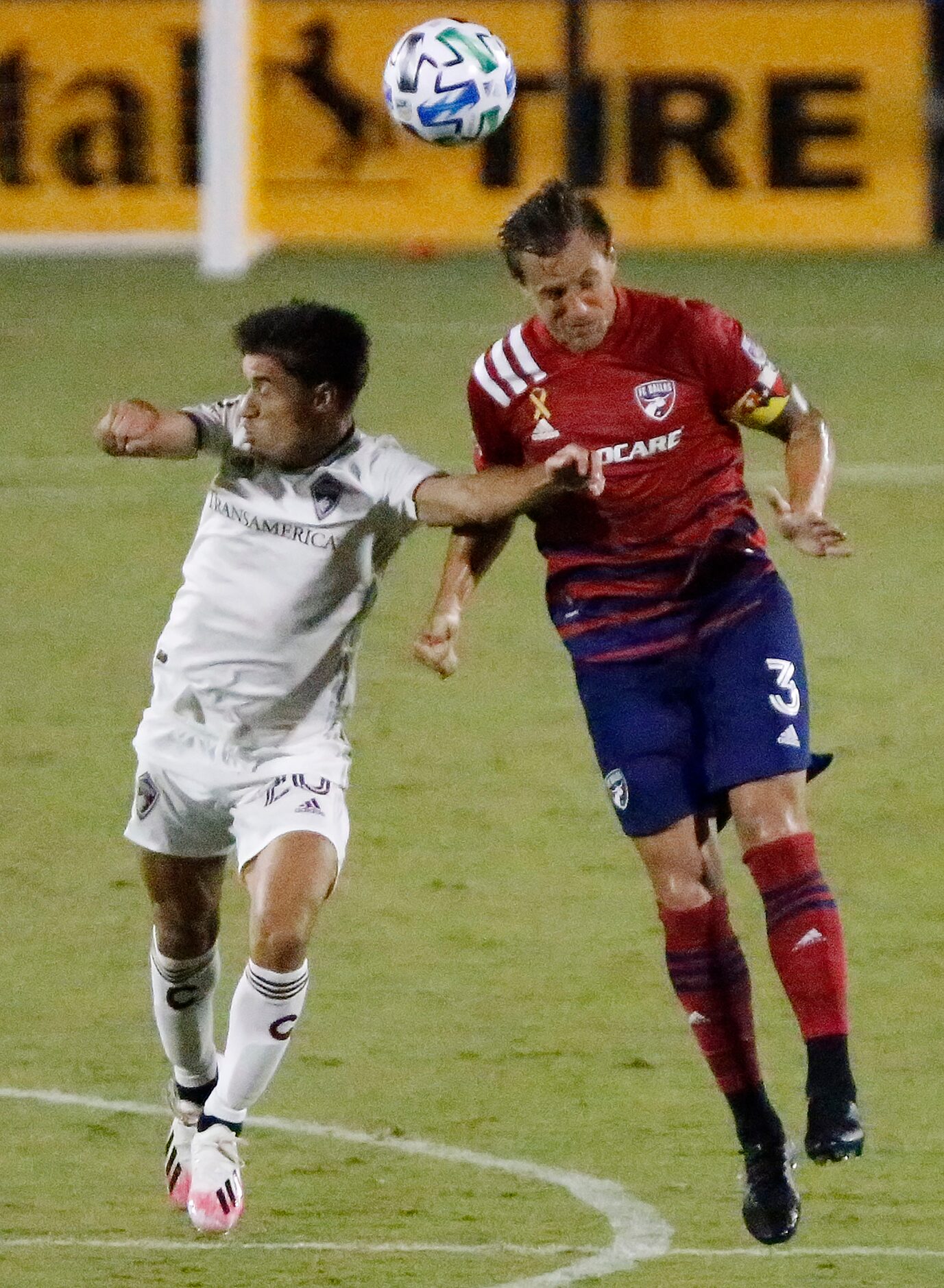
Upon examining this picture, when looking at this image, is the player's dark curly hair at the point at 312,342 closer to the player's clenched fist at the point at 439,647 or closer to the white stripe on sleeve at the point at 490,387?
the white stripe on sleeve at the point at 490,387

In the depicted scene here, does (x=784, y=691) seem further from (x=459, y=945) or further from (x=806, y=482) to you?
(x=459, y=945)

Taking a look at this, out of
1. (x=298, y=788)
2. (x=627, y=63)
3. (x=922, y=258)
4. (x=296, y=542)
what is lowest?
(x=922, y=258)

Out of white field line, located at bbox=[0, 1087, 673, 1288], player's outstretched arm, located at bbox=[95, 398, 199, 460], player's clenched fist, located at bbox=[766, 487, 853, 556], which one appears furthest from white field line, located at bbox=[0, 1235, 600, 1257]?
player's outstretched arm, located at bbox=[95, 398, 199, 460]

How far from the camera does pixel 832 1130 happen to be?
20.4ft

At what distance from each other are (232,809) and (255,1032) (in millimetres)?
521

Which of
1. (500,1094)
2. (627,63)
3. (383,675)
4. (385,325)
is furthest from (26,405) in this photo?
(500,1094)

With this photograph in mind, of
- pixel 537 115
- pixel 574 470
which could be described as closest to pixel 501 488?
pixel 574 470

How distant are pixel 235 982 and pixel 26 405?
10.1 meters

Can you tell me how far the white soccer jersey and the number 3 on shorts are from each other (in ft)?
2.98

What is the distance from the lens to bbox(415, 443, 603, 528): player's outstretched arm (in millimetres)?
6121

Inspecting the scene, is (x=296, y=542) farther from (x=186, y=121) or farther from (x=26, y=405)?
(x=186, y=121)

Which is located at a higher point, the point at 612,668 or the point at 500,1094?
the point at 612,668

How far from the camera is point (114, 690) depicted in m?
12.3

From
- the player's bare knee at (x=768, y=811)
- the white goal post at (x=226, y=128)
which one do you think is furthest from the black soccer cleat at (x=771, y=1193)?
the white goal post at (x=226, y=128)
